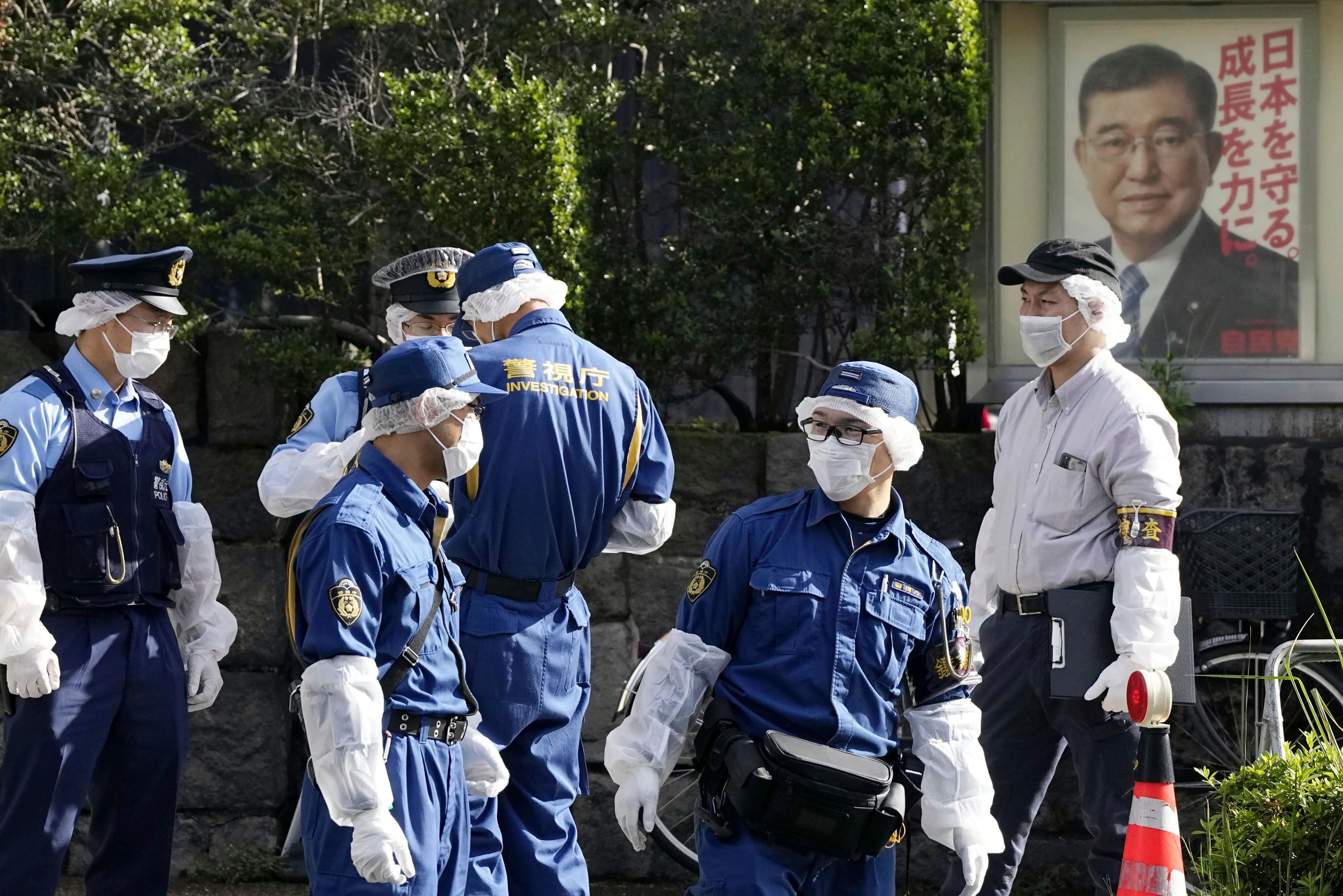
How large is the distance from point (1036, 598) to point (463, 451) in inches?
74.5

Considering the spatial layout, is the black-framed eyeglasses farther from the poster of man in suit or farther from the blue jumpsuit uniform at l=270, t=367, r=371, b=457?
the poster of man in suit

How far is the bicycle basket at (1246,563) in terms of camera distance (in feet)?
18.9

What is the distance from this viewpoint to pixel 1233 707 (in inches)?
242

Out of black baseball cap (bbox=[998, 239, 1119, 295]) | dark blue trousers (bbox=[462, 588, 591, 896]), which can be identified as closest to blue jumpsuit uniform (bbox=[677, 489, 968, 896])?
dark blue trousers (bbox=[462, 588, 591, 896])

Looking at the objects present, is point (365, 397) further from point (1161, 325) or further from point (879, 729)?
point (1161, 325)

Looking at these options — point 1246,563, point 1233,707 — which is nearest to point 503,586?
Answer: point 1246,563

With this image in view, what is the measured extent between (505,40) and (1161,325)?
2.97m

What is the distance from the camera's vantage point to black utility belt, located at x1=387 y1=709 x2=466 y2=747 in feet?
10.6

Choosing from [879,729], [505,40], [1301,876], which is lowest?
[1301,876]

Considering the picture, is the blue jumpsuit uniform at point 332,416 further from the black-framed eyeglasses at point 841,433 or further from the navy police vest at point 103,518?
the black-framed eyeglasses at point 841,433

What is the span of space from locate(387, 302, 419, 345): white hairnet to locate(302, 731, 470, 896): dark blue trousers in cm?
210

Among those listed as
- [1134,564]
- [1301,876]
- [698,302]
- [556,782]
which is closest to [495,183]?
[698,302]

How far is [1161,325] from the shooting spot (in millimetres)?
6516

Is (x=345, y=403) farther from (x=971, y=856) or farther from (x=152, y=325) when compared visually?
(x=971, y=856)
